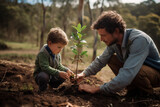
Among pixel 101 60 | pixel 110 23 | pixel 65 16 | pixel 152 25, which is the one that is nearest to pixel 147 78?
pixel 101 60

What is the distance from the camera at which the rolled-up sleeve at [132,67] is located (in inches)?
68.7

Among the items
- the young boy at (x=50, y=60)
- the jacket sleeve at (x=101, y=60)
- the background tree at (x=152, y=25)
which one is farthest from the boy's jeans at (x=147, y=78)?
the background tree at (x=152, y=25)

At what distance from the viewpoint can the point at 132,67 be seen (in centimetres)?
175

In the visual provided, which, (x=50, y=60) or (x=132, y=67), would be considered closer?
(x=132, y=67)

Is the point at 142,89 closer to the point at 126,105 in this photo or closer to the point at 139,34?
the point at 126,105

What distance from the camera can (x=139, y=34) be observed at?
189 cm

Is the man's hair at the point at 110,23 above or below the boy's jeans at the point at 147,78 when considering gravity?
above

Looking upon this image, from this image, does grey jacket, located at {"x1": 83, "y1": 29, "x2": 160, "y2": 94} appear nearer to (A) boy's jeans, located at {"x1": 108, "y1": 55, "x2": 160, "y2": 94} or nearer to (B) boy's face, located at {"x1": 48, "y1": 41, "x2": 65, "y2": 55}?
(A) boy's jeans, located at {"x1": 108, "y1": 55, "x2": 160, "y2": 94}

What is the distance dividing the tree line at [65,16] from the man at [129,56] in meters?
3.12

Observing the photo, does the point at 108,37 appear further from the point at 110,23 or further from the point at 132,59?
the point at 132,59

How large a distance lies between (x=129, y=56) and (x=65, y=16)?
9.65 metres

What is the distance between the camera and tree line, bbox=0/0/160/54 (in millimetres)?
5520

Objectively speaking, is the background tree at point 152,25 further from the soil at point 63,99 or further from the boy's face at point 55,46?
the boy's face at point 55,46

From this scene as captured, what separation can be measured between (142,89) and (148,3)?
5.08 metres
